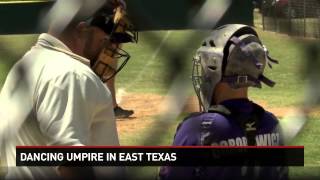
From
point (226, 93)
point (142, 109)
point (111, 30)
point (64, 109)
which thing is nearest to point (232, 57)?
point (226, 93)

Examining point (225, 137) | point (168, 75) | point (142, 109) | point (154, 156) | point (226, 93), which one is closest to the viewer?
point (154, 156)

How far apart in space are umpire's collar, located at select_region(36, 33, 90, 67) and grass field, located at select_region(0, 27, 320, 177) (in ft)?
0.83

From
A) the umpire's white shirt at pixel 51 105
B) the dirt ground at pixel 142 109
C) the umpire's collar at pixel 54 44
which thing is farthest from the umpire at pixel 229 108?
the dirt ground at pixel 142 109

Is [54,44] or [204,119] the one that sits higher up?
[54,44]

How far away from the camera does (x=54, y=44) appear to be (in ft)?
6.69

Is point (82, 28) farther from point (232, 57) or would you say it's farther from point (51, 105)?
point (232, 57)

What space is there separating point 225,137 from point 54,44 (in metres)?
0.56

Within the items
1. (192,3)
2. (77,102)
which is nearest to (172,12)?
(192,3)

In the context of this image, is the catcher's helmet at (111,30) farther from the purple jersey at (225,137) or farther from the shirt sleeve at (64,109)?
the purple jersey at (225,137)

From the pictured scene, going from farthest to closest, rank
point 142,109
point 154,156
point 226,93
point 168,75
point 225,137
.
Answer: point 142,109
point 168,75
point 226,93
point 225,137
point 154,156

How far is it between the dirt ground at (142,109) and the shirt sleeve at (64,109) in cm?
354

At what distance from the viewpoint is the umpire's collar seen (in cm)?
203

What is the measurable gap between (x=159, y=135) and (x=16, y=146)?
42 cm

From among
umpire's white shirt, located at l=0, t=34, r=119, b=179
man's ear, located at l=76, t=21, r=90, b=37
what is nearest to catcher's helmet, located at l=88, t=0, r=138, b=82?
man's ear, located at l=76, t=21, r=90, b=37
